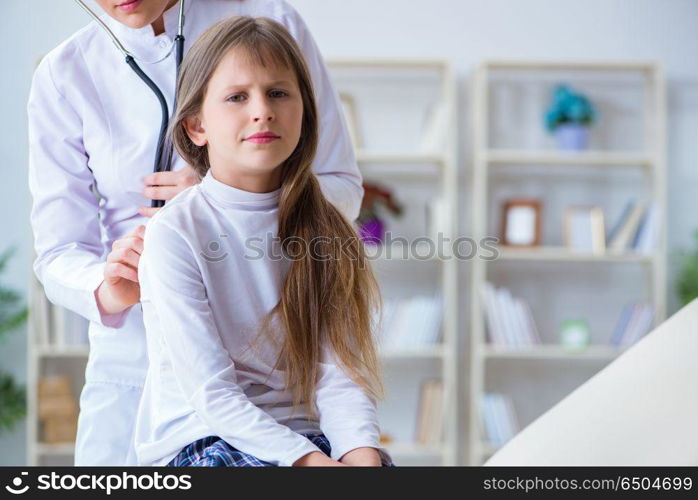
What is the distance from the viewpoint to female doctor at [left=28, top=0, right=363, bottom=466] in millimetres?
1066

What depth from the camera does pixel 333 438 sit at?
0.90 meters

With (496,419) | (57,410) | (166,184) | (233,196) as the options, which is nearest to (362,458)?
(233,196)

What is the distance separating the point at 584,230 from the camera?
3578mm

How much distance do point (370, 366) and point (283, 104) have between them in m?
0.29

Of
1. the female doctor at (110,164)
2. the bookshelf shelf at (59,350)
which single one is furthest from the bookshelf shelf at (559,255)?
the female doctor at (110,164)

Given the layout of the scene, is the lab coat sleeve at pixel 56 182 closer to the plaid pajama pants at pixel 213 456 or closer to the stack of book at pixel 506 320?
the plaid pajama pants at pixel 213 456

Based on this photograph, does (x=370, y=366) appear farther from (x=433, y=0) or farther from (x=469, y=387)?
(x=433, y=0)

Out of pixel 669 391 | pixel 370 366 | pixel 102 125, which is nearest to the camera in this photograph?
pixel 669 391

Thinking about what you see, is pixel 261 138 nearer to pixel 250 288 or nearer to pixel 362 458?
pixel 250 288

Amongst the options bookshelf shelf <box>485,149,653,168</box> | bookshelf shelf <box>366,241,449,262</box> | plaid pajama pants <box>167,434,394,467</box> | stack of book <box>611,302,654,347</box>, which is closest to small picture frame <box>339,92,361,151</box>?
bookshelf shelf <box>366,241,449,262</box>

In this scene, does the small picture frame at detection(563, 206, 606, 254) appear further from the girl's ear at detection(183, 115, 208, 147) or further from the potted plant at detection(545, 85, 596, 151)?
the girl's ear at detection(183, 115, 208, 147)

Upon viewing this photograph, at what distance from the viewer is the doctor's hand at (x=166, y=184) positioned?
101cm

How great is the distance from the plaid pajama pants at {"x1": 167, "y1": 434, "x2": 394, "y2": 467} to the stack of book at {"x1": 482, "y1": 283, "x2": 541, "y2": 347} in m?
2.64
